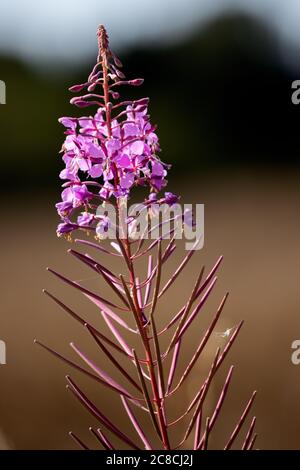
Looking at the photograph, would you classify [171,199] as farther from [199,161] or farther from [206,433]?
[199,161]

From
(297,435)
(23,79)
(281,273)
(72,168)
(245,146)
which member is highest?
(23,79)

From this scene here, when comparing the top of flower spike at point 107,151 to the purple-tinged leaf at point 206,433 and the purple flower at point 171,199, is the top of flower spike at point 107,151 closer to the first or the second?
the purple flower at point 171,199

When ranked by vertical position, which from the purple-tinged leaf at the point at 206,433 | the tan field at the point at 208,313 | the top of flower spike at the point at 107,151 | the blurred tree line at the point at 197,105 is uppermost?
the blurred tree line at the point at 197,105

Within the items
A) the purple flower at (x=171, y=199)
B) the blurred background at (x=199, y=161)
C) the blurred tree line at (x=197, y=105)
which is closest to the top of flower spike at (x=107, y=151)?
the purple flower at (x=171, y=199)

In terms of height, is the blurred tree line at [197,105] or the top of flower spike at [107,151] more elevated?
the blurred tree line at [197,105]

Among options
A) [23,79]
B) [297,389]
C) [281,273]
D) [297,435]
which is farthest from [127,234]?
[23,79]

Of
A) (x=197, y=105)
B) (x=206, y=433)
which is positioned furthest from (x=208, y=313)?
(x=197, y=105)

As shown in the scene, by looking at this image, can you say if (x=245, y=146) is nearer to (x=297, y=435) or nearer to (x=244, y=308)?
(x=244, y=308)

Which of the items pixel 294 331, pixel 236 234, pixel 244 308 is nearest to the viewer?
pixel 294 331
